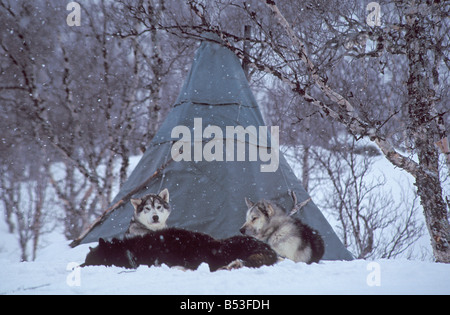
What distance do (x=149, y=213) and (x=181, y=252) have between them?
1047mm

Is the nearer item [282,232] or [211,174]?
[282,232]

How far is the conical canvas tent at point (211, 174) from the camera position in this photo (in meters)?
5.24

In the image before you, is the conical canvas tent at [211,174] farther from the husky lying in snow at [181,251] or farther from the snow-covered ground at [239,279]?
the snow-covered ground at [239,279]

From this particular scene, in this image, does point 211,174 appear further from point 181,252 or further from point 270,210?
point 181,252

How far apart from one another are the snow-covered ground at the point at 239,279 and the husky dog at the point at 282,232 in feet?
1.35

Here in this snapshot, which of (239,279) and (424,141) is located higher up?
(424,141)

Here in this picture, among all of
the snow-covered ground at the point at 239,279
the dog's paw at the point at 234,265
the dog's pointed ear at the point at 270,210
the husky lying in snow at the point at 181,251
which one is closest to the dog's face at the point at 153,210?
the husky lying in snow at the point at 181,251

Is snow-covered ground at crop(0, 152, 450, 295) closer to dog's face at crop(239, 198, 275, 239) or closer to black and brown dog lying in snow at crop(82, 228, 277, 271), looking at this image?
black and brown dog lying in snow at crop(82, 228, 277, 271)

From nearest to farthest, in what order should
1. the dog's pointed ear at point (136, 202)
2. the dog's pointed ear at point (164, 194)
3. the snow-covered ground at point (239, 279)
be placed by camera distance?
the snow-covered ground at point (239, 279)
the dog's pointed ear at point (136, 202)
the dog's pointed ear at point (164, 194)

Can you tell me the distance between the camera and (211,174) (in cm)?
549

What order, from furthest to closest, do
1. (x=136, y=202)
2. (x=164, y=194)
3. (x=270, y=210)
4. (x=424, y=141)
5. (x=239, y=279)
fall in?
1. (x=424, y=141)
2. (x=164, y=194)
3. (x=136, y=202)
4. (x=270, y=210)
5. (x=239, y=279)

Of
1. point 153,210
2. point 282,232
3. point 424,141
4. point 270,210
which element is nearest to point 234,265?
point 282,232
